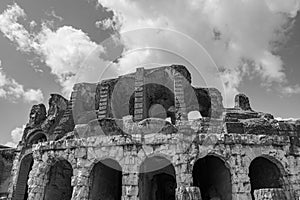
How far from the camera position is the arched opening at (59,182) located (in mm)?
13229

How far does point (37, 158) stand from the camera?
39.5 ft

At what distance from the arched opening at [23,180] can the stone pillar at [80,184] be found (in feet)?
31.6

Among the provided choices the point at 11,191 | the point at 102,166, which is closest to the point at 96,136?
the point at 102,166

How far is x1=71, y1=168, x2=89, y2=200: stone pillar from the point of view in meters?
10.6

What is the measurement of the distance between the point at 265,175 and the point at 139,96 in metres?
8.12

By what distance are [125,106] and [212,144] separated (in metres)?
8.87

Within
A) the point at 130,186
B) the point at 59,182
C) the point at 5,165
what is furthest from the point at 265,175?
the point at 5,165

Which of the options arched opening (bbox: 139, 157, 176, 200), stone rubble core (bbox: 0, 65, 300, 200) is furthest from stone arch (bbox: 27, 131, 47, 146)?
arched opening (bbox: 139, 157, 176, 200)

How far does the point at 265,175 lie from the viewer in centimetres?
1239

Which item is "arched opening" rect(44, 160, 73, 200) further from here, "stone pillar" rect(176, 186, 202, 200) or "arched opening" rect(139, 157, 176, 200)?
"stone pillar" rect(176, 186, 202, 200)

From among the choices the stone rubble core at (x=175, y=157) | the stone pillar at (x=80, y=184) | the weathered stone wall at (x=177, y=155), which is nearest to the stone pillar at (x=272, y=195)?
the stone rubble core at (x=175, y=157)

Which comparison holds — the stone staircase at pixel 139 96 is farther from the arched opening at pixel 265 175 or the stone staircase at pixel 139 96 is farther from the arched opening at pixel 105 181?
the arched opening at pixel 265 175

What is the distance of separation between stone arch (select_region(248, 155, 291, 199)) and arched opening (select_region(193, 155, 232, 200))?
4.04ft

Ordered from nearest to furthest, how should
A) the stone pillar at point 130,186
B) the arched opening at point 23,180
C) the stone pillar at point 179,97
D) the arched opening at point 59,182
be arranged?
the stone pillar at point 130,186 < the arched opening at point 59,182 < the stone pillar at point 179,97 < the arched opening at point 23,180
